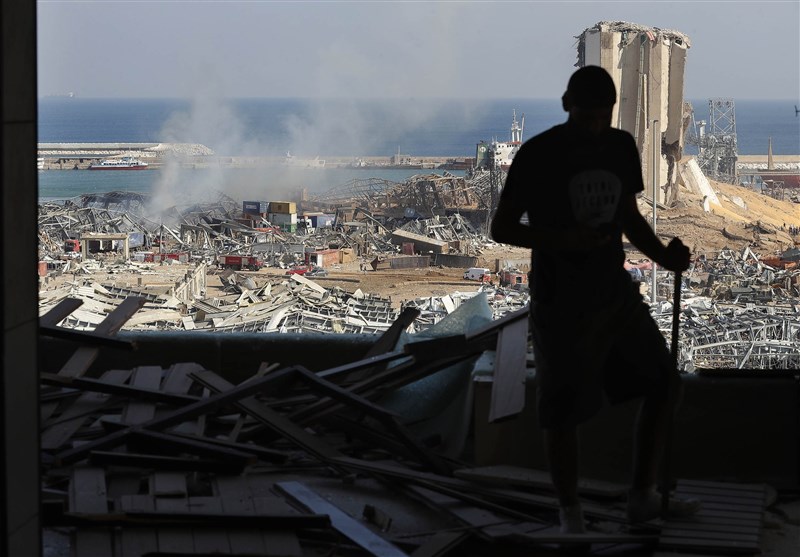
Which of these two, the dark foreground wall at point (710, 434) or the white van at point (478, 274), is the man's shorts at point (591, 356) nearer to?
the dark foreground wall at point (710, 434)

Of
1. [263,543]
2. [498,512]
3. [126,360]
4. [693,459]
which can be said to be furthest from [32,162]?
[126,360]

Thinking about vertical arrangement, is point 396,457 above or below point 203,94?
below

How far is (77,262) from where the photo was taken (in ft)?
160

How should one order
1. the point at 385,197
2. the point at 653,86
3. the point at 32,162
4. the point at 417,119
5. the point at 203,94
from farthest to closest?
the point at 417,119
the point at 203,94
the point at 385,197
the point at 653,86
the point at 32,162

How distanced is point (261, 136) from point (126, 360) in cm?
10966

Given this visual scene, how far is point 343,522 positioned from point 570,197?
130 cm

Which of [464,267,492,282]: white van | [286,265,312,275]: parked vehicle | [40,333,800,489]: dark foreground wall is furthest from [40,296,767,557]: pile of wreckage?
[286,265,312,275]: parked vehicle

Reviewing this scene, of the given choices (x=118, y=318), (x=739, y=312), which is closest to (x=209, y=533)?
(x=118, y=318)

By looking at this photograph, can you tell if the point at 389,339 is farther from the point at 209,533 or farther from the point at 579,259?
the point at 579,259

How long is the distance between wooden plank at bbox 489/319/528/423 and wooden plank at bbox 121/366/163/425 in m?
1.38

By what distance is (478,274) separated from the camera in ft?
156

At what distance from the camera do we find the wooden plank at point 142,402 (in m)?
4.57

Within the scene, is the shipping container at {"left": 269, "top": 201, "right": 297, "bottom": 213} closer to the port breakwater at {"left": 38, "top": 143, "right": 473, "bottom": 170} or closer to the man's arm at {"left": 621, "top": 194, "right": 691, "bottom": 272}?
the port breakwater at {"left": 38, "top": 143, "right": 473, "bottom": 170}

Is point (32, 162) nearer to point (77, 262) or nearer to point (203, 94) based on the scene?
point (77, 262)
